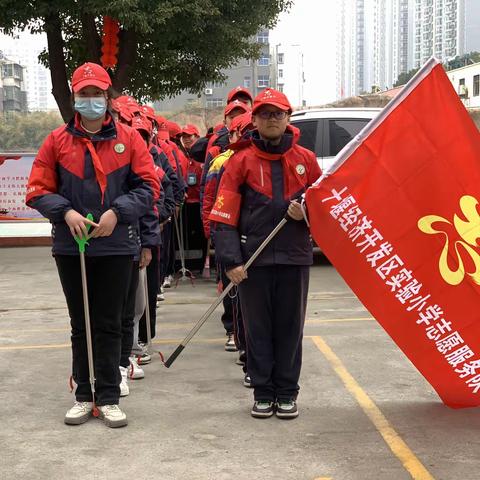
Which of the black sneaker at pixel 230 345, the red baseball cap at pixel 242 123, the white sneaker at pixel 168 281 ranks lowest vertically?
the white sneaker at pixel 168 281

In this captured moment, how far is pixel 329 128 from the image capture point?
12109mm

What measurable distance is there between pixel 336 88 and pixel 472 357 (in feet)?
497

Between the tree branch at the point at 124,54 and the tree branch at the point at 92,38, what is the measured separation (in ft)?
1.67

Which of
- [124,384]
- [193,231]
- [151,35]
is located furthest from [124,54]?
[124,384]

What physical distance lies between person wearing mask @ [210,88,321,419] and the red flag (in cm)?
45

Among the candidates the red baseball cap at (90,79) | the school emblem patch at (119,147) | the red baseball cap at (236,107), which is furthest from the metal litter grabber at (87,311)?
the red baseball cap at (236,107)

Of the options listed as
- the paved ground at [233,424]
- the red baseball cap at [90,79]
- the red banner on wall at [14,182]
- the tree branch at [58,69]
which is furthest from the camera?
the tree branch at [58,69]

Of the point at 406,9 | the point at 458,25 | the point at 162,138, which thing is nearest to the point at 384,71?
the point at 406,9

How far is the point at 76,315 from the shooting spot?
15.8ft

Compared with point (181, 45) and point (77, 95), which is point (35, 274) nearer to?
point (181, 45)

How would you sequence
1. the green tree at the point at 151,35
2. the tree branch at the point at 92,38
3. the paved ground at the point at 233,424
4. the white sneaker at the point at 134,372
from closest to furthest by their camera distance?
the paved ground at the point at 233,424 → the white sneaker at the point at 134,372 → the green tree at the point at 151,35 → the tree branch at the point at 92,38

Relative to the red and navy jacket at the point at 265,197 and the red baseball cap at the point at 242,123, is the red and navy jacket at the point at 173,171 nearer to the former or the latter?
the red baseball cap at the point at 242,123

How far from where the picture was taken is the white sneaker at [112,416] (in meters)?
4.75

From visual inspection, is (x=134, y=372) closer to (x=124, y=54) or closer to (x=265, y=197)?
(x=265, y=197)
